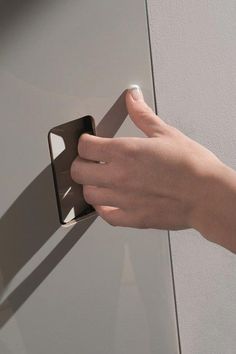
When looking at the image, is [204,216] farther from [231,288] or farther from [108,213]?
[231,288]

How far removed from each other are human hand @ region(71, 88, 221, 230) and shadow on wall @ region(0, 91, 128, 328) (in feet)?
0.08

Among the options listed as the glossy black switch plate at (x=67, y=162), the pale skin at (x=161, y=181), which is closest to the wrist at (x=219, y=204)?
the pale skin at (x=161, y=181)

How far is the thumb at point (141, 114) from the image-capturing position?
422 mm

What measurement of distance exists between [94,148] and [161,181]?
0.19 feet

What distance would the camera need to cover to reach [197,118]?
1.66ft

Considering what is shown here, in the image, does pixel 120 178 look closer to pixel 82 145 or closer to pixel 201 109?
pixel 82 145

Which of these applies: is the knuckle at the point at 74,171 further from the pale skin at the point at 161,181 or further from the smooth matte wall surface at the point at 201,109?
the smooth matte wall surface at the point at 201,109

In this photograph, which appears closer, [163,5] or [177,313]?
[163,5]

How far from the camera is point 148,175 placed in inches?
15.8

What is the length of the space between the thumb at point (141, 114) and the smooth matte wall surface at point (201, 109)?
0.12 ft

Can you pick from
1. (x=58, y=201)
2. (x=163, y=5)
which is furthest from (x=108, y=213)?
(x=163, y=5)

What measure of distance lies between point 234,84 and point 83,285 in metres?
0.24

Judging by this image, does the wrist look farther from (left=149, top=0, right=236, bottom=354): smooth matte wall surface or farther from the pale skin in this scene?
(left=149, top=0, right=236, bottom=354): smooth matte wall surface

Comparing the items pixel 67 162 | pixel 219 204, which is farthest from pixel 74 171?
pixel 219 204
